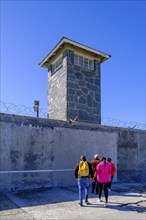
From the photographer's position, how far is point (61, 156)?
10.5 m

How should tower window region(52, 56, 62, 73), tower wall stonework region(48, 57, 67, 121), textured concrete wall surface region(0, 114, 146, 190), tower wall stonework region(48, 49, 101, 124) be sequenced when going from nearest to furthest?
textured concrete wall surface region(0, 114, 146, 190)
tower wall stonework region(48, 49, 101, 124)
tower wall stonework region(48, 57, 67, 121)
tower window region(52, 56, 62, 73)

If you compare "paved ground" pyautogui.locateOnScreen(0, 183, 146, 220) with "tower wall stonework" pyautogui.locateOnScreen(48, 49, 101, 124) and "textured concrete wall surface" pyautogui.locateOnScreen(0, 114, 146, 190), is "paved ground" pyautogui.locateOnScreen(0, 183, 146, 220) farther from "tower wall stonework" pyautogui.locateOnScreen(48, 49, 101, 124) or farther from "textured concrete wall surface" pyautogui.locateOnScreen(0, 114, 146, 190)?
"tower wall stonework" pyautogui.locateOnScreen(48, 49, 101, 124)

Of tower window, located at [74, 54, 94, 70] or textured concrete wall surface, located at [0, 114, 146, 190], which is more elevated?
tower window, located at [74, 54, 94, 70]

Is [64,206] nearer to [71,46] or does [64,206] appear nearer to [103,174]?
[103,174]

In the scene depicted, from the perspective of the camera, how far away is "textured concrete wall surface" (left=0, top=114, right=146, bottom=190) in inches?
360

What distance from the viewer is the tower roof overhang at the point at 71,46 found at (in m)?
12.7

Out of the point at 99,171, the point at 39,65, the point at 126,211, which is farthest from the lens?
the point at 39,65

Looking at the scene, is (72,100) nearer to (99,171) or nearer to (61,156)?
(61,156)

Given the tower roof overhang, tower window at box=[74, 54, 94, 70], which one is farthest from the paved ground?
the tower roof overhang

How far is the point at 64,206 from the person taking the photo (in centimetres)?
700

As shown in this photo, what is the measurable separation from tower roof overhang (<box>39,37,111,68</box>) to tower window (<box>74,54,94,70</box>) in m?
0.47

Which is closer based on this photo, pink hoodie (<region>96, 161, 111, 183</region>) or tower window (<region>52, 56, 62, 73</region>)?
pink hoodie (<region>96, 161, 111, 183</region>)

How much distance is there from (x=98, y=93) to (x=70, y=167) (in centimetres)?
506

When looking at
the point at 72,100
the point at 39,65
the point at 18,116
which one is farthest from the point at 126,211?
the point at 39,65
